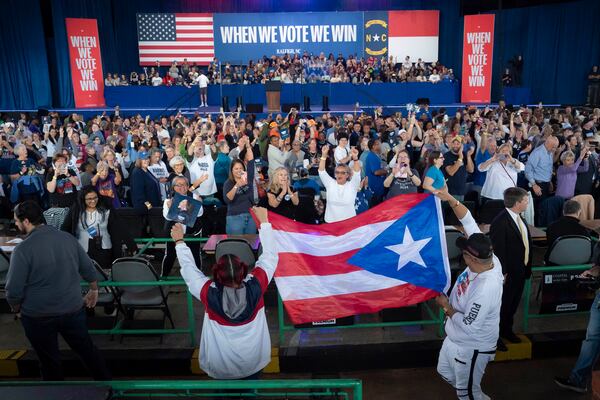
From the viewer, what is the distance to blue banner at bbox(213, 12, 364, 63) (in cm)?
2938

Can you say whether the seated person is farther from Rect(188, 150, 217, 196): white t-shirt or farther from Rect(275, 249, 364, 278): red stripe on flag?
Rect(188, 150, 217, 196): white t-shirt

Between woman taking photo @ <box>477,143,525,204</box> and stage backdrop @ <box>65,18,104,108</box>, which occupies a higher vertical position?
stage backdrop @ <box>65,18,104,108</box>

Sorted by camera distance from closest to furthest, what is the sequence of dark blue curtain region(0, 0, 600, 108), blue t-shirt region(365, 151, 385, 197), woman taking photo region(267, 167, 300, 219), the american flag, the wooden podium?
woman taking photo region(267, 167, 300, 219) < blue t-shirt region(365, 151, 385, 197) < the wooden podium < dark blue curtain region(0, 0, 600, 108) < the american flag

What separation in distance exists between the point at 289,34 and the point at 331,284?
87.6ft

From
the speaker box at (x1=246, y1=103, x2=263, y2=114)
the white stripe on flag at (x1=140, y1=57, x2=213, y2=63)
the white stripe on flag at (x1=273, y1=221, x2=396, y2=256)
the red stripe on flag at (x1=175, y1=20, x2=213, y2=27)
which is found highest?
the red stripe on flag at (x1=175, y1=20, x2=213, y2=27)

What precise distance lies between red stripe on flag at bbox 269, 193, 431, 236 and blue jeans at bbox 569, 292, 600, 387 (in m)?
1.80

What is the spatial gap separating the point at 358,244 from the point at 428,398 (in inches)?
64.5

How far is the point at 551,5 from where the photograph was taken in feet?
84.2

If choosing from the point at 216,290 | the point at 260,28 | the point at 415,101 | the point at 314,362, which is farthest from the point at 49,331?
the point at 260,28

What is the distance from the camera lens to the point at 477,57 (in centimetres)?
2445

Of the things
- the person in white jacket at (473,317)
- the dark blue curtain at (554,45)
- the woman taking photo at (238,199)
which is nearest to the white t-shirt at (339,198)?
the woman taking photo at (238,199)

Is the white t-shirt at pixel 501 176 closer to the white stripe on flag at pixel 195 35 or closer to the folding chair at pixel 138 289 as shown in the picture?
the folding chair at pixel 138 289

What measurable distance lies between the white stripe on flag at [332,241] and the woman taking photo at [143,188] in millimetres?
4012

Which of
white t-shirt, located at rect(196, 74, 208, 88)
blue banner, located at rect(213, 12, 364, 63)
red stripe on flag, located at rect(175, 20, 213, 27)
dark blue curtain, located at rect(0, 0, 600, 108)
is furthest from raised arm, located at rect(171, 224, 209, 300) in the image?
red stripe on flag, located at rect(175, 20, 213, 27)
